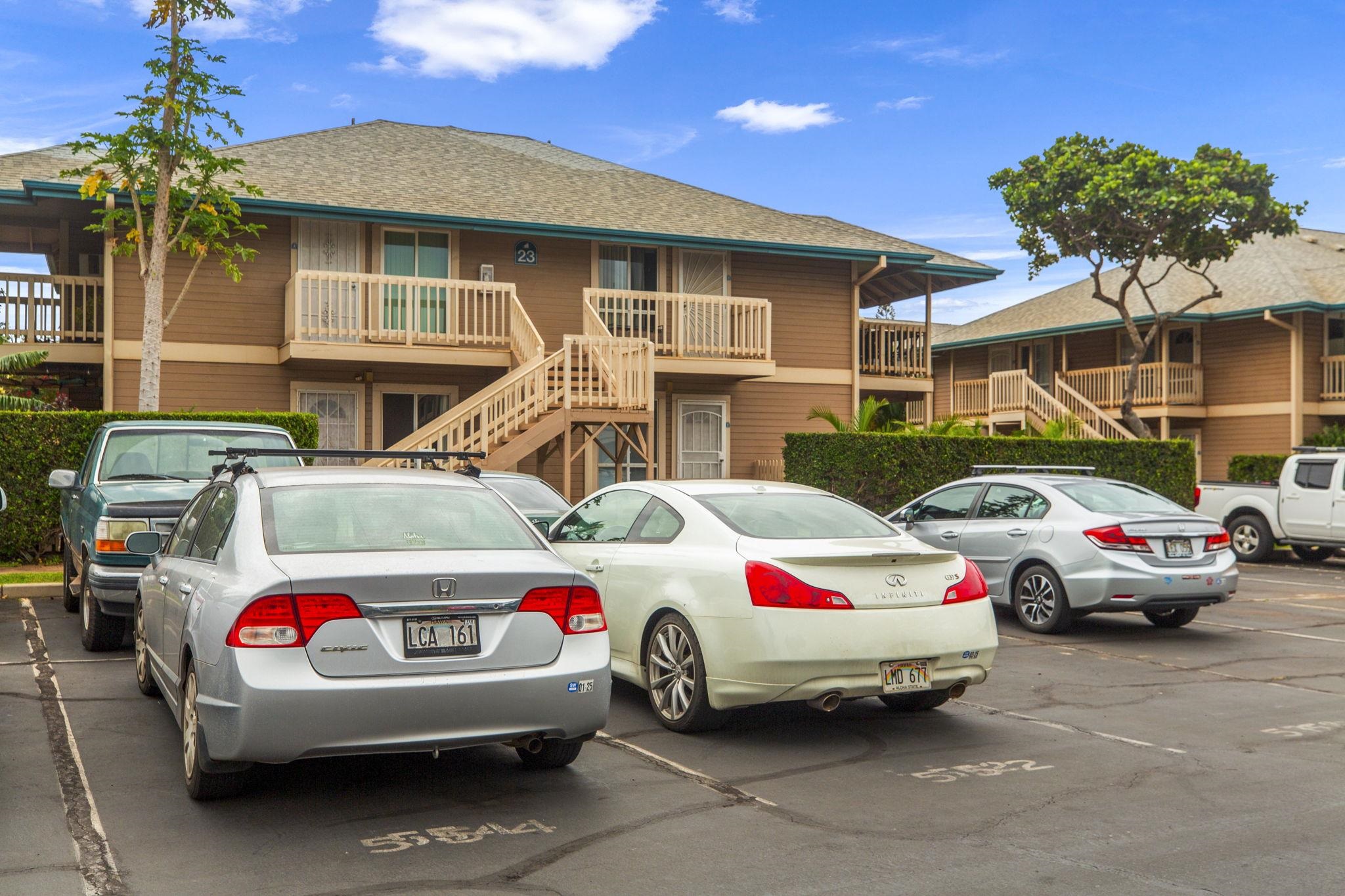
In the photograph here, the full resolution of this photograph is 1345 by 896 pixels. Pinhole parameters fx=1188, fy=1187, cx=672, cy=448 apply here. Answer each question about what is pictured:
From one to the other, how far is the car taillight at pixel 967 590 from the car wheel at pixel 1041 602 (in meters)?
4.30

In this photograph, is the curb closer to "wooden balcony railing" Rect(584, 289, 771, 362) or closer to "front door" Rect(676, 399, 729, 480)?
"wooden balcony railing" Rect(584, 289, 771, 362)

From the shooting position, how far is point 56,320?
20.3 meters

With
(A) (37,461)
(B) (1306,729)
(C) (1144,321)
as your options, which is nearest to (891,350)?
(C) (1144,321)

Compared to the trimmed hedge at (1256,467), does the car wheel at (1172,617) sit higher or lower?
lower

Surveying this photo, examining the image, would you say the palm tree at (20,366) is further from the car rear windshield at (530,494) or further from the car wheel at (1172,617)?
the car wheel at (1172,617)

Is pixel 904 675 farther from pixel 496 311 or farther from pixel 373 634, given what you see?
pixel 496 311

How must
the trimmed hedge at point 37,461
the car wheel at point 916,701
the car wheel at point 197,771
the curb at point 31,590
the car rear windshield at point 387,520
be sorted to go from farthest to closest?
the trimmed hedge at point 37,461
the curb at point 31,590
the car wheel at point 916,701
the car rear windshield at point 387,520
the car wheel at point 197,771

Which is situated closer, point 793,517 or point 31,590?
point 793,517

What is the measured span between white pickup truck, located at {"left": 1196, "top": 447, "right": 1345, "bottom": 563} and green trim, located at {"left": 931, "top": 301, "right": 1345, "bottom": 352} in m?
10.7

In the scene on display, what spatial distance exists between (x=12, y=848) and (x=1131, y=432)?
28.9m

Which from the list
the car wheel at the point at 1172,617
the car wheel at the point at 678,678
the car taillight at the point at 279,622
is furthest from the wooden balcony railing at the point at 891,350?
the car taillight at the point at 279,622

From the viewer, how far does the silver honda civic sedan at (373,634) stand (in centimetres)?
490

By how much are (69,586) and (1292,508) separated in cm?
1776

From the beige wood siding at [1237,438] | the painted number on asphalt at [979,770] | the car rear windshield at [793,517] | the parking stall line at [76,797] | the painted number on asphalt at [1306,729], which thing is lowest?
the painted number on asphalt at [1306,729]
